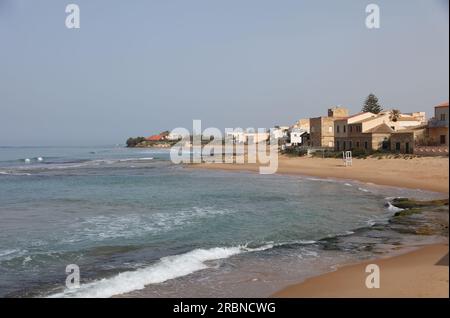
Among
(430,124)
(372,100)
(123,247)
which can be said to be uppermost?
(372,100)

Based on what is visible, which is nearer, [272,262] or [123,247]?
[272,262]

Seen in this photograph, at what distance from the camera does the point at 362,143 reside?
48.0 metres

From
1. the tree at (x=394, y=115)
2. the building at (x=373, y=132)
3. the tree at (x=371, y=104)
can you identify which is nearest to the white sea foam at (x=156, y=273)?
the building at (x=373, y=132)

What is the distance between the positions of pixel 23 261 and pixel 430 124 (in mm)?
37436

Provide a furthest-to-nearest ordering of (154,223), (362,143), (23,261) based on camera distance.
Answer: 1. (362,143)
2. (154,223)
3. (23,261)

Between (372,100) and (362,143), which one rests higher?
(372,100)

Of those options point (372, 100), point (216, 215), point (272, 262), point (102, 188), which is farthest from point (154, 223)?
point (372, 100)

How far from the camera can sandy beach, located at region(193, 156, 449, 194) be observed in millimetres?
27580

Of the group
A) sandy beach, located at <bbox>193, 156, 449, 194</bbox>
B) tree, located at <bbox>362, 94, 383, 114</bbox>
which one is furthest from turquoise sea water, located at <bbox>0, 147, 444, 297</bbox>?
tree, located at <bbox>362, 94, 383, 114</bbox>

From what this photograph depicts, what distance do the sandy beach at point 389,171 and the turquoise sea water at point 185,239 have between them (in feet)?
10.1

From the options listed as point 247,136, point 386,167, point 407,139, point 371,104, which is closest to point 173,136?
point 247,136

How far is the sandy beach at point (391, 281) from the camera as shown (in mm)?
7703

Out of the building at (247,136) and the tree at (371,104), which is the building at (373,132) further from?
the building at (247,136)
